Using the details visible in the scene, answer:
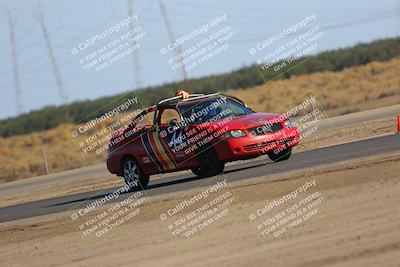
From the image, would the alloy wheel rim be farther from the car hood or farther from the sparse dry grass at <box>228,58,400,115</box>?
the sparse dry grass at <box>228,58,400,115</box>

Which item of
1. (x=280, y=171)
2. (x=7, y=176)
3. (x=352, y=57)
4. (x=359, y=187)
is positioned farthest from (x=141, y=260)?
(x=352, y=57)

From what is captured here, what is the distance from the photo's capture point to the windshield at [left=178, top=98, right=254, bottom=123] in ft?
64.2

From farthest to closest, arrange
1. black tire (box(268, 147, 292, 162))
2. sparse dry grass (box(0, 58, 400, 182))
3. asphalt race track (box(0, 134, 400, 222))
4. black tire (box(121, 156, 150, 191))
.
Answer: sparse dry grass (box(0, 58, 400, 182)) < black tire (box(121, 156, 150, 191)) < black tire (box(268, 147, 292, 162)) < asphalt race track (box(0, 134, 400, 222))

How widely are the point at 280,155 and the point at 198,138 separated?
1864 mm

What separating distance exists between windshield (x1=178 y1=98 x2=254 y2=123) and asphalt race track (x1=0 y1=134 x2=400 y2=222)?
1112 millimetres

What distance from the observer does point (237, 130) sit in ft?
62.4

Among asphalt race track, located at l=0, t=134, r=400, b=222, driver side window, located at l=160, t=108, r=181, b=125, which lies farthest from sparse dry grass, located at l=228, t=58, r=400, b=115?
asphalt race track, located at l=0, t=134, r=400, b=222

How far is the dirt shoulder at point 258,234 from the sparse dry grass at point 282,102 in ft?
75.5

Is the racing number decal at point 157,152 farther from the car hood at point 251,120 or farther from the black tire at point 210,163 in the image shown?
the car hood at point 251,120

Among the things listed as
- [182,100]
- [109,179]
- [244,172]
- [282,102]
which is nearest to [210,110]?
[182,100]

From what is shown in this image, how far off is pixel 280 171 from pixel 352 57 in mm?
68684

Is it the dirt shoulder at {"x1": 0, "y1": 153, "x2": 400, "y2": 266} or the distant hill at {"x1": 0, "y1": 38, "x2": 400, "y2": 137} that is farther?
the distant hill at {"x1": 0, "y1": 38, "x2": 400, "y2": 137}

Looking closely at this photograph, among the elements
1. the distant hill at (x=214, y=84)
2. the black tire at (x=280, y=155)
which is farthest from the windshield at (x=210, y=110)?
the distant hill at (x=214, y=84)

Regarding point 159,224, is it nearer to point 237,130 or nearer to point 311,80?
point 237,130
